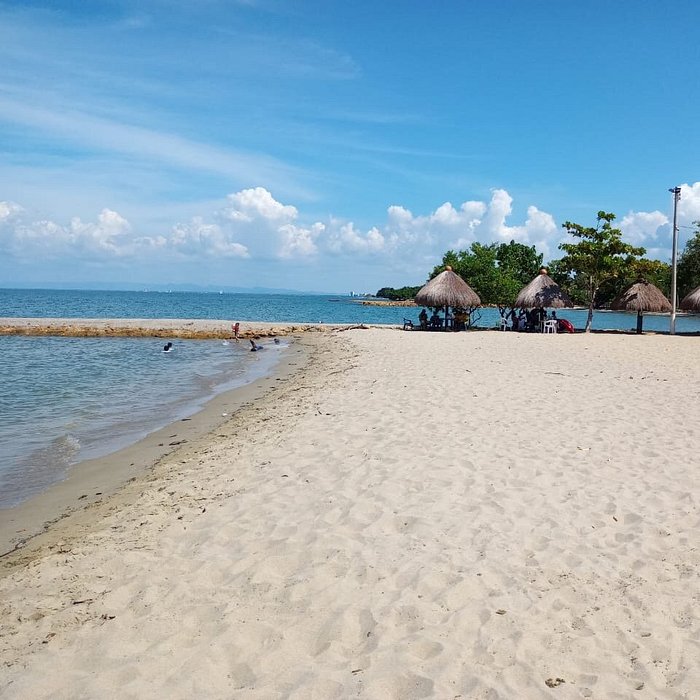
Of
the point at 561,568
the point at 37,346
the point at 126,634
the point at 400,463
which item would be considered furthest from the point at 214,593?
the point at 37,346

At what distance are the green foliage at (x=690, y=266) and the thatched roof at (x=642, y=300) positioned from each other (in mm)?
30350

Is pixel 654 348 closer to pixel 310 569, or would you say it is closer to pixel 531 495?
pixel 531 495

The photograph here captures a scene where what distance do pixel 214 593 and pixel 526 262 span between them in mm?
63071

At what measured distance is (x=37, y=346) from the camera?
82.8 feet

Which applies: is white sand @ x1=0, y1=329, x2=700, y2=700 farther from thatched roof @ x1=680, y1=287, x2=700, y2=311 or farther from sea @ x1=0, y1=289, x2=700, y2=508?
thatched roof @ x1=680, y1=287, x2=700, y2=311

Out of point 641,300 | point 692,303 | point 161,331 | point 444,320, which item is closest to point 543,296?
point 641,300

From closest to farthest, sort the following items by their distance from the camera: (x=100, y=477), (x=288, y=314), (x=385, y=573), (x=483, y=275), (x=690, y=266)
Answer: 1. (x=385, y=573)
2. (x=100, y=477)
3. (x=483, y=275)
4. (x=690, y=266)
5. (x=288, y=314)

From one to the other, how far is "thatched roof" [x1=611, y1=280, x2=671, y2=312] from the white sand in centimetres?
2314

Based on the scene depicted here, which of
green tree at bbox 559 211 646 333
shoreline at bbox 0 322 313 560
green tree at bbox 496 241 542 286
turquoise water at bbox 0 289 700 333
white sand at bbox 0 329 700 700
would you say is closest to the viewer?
white sand at bbox 0 329 700 700

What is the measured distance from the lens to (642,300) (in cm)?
2878

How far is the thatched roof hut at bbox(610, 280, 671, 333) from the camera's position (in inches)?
1130

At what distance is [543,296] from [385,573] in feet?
90.0

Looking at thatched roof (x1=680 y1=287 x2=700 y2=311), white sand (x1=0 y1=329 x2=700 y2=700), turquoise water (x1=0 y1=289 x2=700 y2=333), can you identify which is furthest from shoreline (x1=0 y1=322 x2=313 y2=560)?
thatched roof (x1=680 y1=287 x2=700 y2=311)

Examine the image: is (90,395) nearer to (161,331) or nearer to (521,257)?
(161,331)
